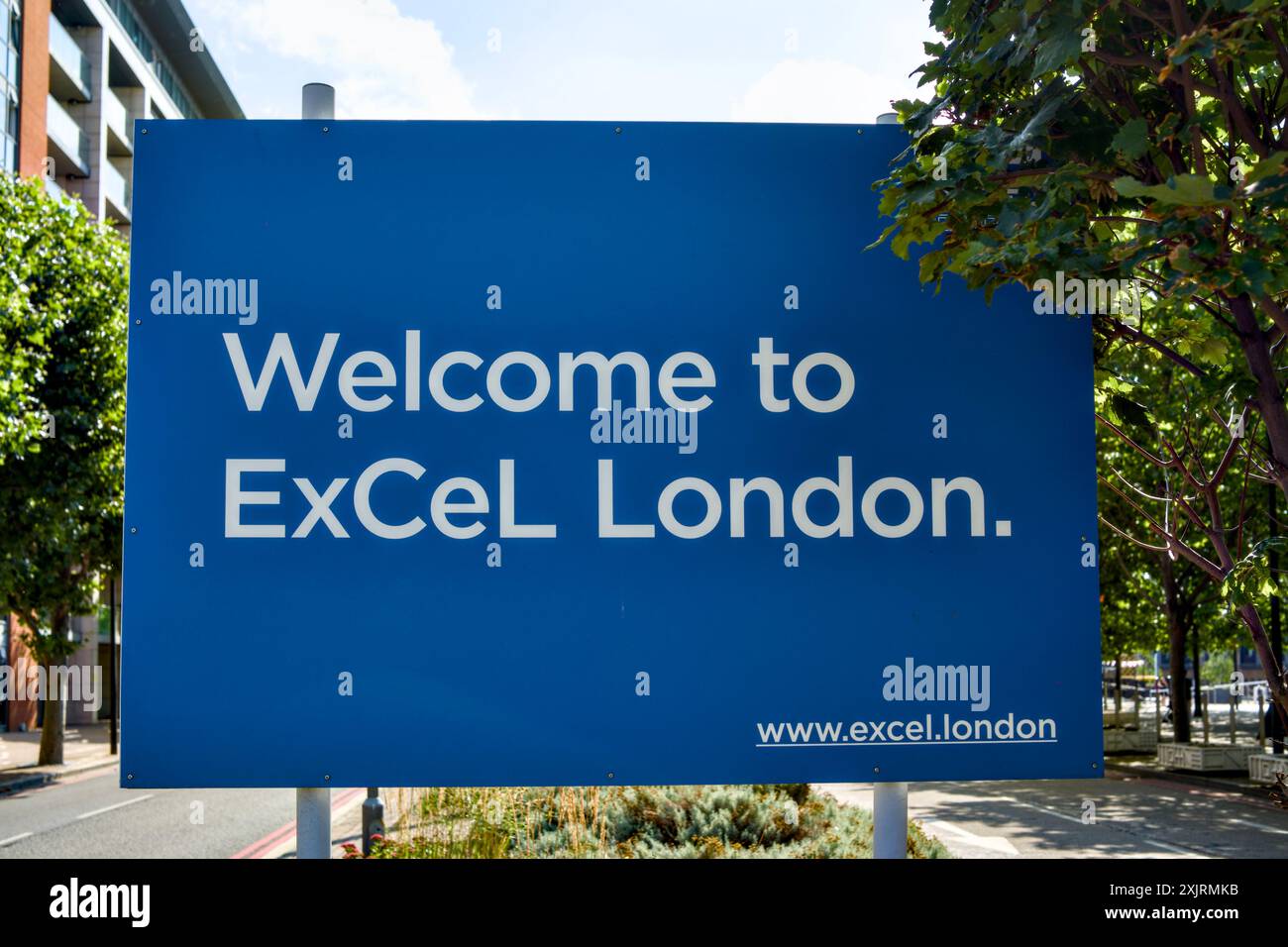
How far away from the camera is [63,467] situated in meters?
24.0

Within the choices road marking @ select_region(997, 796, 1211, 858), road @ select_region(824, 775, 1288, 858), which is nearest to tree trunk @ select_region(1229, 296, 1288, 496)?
road @ select_region(824, 775, 1288, 858)

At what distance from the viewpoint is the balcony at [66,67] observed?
41281 millimetres

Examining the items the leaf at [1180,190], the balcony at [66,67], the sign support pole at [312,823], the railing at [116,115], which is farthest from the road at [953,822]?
the railing at [116,115]

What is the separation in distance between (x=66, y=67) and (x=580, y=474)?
4727 cm

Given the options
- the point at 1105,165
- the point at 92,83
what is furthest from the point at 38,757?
the point at 1105,165

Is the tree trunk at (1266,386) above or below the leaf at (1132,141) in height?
below

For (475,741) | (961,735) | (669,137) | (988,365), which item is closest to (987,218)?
(988,365)

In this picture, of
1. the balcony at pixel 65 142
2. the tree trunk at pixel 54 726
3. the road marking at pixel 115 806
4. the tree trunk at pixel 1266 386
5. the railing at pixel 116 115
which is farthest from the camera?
the railing at pixel 116 115

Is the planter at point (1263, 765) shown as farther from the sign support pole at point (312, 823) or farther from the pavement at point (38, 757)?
the pavement at point (38, 757)

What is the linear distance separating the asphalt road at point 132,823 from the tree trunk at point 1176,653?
70.4 feet

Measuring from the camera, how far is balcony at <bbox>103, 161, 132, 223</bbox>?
149 feet

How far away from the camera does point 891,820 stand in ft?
11.0

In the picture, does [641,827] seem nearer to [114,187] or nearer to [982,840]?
[982,840]
